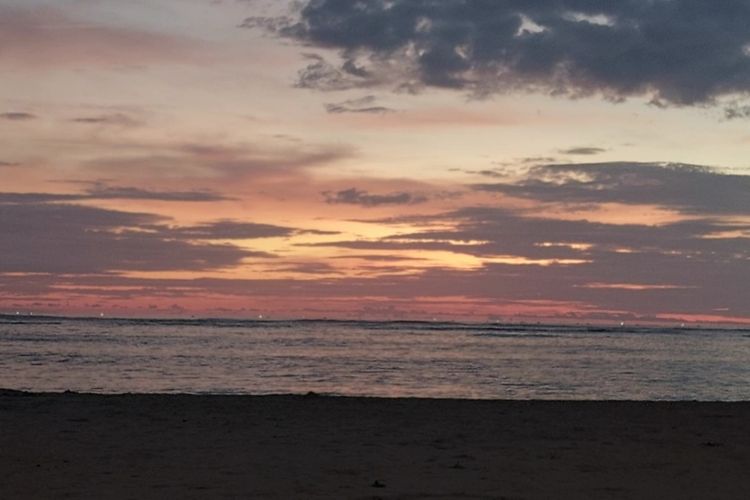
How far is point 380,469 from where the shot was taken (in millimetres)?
→ 10242

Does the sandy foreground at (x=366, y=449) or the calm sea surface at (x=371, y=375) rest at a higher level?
the sandy foreground at (x=366, y=449)

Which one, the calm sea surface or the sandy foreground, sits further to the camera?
the calm sea surface

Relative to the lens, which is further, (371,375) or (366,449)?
(371,375)

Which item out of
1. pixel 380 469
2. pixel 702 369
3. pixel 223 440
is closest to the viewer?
pixel 380 469

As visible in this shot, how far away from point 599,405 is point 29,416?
450 inches

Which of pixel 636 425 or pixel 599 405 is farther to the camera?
pixel 599 405

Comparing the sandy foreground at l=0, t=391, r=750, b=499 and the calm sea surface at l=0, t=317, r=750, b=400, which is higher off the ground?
the sandy foreground at l=0, t=391, r=750, b=499

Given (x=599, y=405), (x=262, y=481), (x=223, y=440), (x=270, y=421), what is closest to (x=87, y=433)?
(x=223, y=440)

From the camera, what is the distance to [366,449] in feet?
39.1

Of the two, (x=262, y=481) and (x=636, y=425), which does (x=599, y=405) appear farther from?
(x=262, y=481)

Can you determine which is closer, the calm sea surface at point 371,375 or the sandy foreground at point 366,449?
the sandy foreground at point 366,449

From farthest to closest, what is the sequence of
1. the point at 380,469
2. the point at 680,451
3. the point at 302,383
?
the point at 302,383 < the point at 680,451 < the point at 380,469

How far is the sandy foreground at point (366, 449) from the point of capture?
9.06 m

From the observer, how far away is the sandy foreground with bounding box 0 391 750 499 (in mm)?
9062
